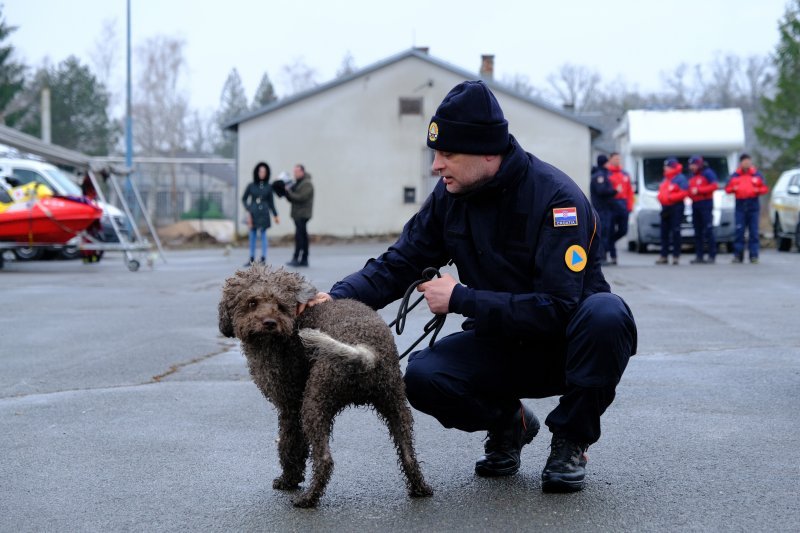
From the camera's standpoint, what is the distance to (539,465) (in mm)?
5191

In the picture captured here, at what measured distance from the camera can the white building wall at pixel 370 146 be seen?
36125mm

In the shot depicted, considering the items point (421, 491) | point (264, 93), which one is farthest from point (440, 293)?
point (264, 93)

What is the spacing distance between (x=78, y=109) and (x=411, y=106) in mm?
33348

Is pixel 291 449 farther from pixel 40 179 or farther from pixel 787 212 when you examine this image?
pixel 787 212

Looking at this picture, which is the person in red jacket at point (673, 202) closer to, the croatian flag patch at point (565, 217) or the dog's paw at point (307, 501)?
the croatian flag patch at point (565, 217)

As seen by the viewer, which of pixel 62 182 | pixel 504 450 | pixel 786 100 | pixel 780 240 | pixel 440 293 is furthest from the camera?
pixel 786 100

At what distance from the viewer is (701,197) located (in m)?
20.7

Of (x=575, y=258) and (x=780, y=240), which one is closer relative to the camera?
(x=575, y=258)

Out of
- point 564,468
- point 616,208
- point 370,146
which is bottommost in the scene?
point 564,468

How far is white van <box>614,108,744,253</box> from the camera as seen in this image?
25000 mm

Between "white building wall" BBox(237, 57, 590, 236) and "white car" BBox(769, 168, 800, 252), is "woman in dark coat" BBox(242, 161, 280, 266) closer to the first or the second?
"white car" BBox(769, 168, 800, 252)

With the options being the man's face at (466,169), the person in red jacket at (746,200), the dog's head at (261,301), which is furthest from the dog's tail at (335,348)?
the person in red jacket at (746,200)

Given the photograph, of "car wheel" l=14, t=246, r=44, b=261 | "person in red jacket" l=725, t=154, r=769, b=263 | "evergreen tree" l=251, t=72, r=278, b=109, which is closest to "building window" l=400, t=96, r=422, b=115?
"car wheel" l=14, t=246, r=44, b=261

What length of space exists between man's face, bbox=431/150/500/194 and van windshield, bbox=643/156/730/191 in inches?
841
